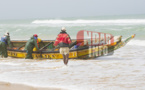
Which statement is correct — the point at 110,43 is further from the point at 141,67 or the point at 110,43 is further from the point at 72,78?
the point at 72,78

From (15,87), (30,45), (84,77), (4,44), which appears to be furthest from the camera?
(4,44)

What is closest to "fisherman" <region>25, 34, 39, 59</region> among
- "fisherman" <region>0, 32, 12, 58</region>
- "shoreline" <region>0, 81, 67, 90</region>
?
"fisherman" <region>0, 32, 12, 58</region>

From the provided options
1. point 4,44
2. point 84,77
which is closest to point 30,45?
point 4,44

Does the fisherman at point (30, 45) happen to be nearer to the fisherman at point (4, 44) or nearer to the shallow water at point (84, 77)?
the fisherman at point (4, 44)

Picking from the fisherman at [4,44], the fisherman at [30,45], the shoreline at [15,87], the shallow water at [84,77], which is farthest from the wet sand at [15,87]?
the fisherman at [4,44]

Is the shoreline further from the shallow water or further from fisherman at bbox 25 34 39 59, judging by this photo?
fisherman at bbox 25 34 39 59

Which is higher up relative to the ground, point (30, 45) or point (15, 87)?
point (30, 45)

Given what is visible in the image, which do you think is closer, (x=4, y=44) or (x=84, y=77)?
(x=84, y=77)

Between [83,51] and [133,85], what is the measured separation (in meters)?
4.73

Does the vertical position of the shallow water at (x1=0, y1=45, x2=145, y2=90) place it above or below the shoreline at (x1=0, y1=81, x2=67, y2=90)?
below

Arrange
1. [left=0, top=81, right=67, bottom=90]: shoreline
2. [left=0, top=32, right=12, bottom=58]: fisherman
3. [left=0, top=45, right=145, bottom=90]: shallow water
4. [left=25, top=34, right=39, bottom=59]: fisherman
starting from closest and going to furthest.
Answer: [left=0, top=81, right=67, bottom=90]: shoreline
[left=0, top=45, right=145, bottom=90]: shallow water
[left=25, top=34, right=39, bottom=59]: fisherman
[left=0, top=32, right=12, bottom=58]: fisherman

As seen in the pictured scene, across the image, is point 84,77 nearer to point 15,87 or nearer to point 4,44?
point 15,87

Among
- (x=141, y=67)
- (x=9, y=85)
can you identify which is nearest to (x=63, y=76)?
(x=9, y=85)

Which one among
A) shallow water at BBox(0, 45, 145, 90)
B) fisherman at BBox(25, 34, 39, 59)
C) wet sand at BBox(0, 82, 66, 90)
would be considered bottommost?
shallow water at BBox(0, 45, 145, 90)
